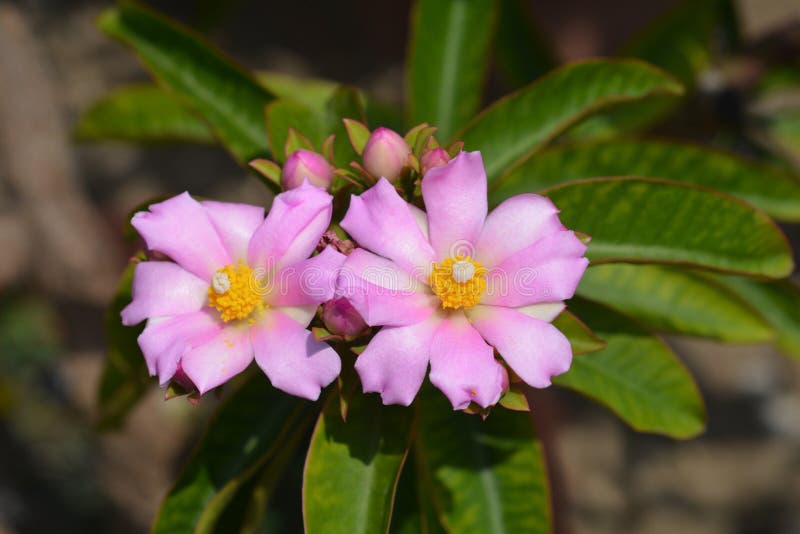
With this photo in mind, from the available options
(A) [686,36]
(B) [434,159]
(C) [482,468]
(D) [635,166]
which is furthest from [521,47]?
(C) [482,468]

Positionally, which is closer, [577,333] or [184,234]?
[184,234]

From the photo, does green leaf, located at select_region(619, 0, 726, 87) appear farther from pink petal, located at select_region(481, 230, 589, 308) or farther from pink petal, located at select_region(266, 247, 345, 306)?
pink petal, located at select_region(266, 247, 345, 306)

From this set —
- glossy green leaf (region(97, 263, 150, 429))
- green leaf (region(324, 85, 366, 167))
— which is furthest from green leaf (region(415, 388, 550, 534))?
glossy green leaf (region(97, 263, 150, 429))

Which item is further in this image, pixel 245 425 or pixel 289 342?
pixel 245 425

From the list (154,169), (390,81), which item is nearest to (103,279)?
(154,169)

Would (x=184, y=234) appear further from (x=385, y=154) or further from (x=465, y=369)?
(x=465, y=369)

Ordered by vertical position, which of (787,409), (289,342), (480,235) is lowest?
(787,409)

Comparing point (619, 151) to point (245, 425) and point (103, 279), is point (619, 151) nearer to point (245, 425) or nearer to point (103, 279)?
point (245, 425)
